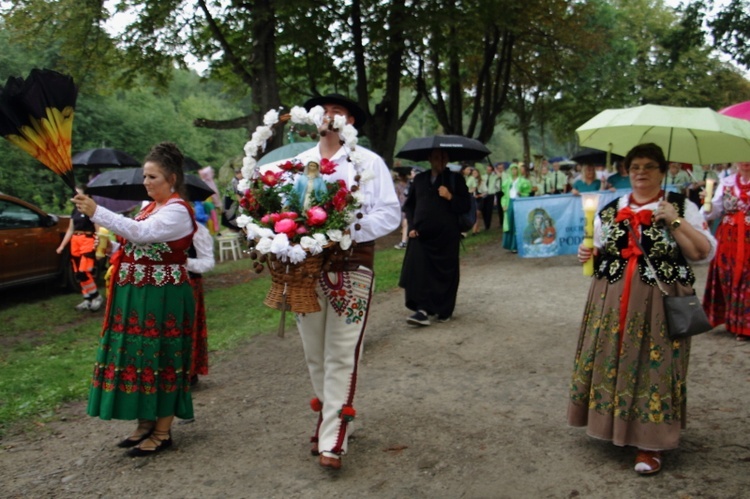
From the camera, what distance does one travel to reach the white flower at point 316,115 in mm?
4309

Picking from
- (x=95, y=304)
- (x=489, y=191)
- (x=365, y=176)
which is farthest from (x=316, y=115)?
(x=489, y=191)

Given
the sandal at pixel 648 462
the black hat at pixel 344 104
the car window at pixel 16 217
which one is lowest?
the sandal at pixel 648 462

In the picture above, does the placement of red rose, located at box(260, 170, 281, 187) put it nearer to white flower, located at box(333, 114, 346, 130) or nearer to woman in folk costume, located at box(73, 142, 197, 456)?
white flower, located at box(333, 114, 346, 130)

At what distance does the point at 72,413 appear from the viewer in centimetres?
598

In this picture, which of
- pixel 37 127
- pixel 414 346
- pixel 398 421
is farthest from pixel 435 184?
pixel 37 127

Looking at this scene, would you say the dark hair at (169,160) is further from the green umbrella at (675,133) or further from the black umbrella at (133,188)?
the green umbrella at (675,133)

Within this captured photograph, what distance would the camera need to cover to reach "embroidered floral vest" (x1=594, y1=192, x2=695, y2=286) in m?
4.27

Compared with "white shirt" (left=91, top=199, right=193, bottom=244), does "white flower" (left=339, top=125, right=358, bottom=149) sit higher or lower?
higher

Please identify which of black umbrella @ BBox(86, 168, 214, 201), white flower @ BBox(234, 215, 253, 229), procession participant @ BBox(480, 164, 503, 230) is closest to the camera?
white flower @ BBox(234, 215, 253, 229)

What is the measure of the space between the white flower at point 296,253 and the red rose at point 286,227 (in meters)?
0.09

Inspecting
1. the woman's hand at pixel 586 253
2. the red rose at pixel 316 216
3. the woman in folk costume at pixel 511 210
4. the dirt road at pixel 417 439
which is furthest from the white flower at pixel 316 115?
the woman in folk costume at pixel 511 210

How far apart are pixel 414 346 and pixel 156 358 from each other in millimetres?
3451

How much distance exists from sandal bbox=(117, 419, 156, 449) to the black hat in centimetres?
240

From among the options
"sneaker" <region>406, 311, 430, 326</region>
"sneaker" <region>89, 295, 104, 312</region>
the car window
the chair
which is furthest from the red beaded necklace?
the chair
